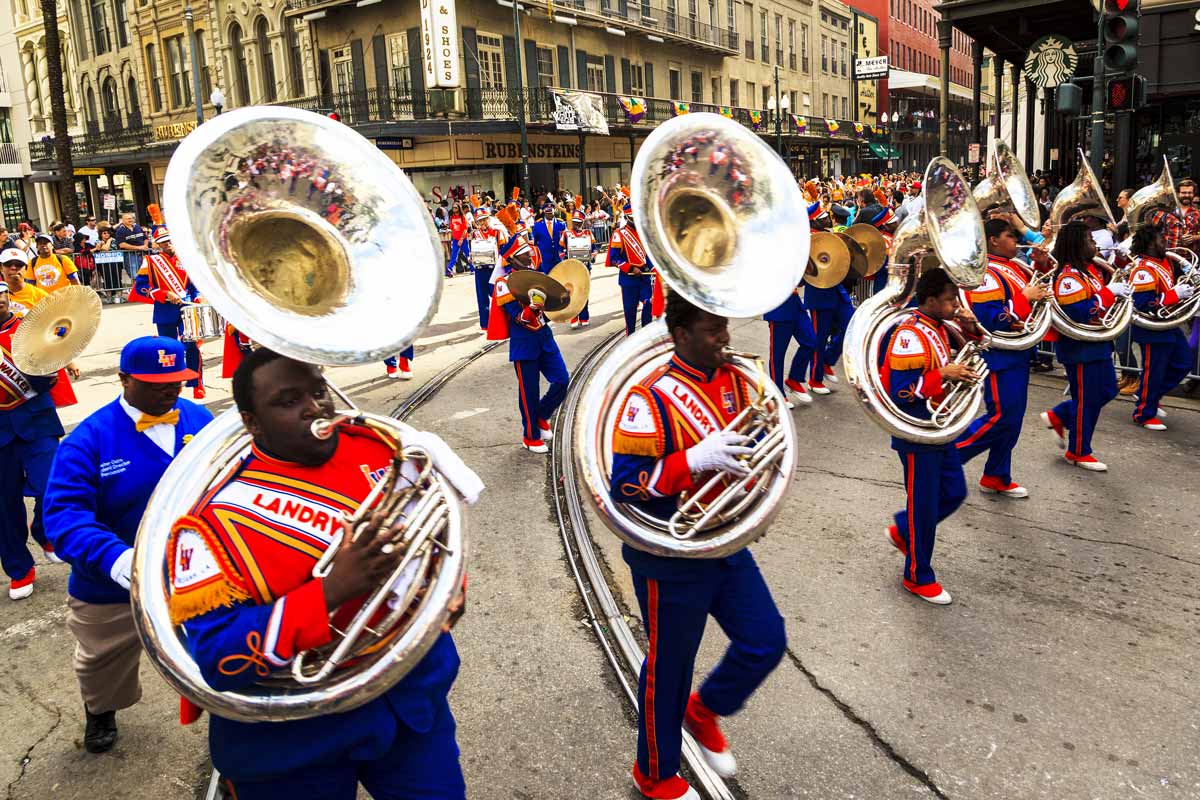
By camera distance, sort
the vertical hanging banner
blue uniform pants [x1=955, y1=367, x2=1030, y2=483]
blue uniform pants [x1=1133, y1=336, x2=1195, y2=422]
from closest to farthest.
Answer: blue uniform pants [x1=955, y1=367, x2=1030, y2=483]
blue uniform pants [x1=1133, y1=336, x2=1195, y2=422]
the vertical hanging banner

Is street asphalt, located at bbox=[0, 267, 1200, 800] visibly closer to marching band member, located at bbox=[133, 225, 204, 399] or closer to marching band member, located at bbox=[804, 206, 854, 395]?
marching band member, located at bbox=[804, 206, 854, 395]

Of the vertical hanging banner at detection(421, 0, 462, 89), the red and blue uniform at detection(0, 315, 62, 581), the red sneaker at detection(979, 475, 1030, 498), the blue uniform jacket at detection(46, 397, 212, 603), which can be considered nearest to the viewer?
the blue uniform jacket at detection(46, 397, 212, 603)

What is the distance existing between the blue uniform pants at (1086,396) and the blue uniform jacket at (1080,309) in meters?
0.07

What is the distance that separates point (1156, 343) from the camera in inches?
298

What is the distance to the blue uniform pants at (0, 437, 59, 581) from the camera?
211 inches

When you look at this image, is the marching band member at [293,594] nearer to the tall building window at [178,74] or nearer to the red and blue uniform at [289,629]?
the red and blue uniform at [289,629]

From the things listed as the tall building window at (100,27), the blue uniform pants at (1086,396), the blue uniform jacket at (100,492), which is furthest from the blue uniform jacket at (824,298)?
the tall building window at (100,27)

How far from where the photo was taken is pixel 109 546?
3180mm

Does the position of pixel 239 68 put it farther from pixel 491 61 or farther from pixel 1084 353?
pixel 1084 353

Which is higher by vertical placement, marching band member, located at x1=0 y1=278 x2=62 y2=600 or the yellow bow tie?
the yellow bow tie

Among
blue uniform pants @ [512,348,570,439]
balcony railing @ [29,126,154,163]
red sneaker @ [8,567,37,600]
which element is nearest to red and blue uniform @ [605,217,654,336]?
blue uniform pants @ [512,348,570,439]

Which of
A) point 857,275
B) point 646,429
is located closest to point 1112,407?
point 857,275

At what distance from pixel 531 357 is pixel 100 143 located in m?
40.8

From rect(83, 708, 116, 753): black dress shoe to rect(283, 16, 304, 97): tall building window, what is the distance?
34.0 meters
